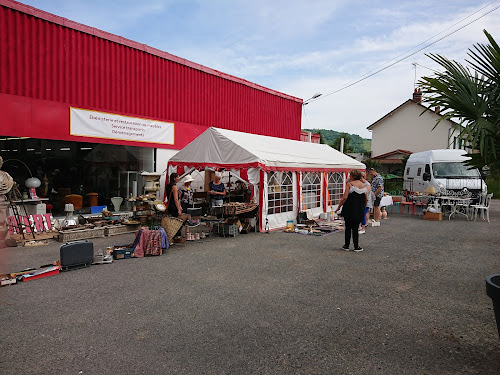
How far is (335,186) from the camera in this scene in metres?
13.8

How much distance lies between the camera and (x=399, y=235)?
9.64 metres

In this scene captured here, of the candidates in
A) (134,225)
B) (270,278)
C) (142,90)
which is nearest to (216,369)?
(270,278)

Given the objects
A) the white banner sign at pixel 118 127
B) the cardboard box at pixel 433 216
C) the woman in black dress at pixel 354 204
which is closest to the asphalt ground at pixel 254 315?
the woman in black dress at pixel 354 204

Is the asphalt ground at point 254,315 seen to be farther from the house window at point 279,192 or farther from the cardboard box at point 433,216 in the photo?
the cardboard box at point 433,216

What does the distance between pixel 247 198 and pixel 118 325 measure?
7991 millimetres

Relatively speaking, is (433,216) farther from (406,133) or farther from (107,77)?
(406,133)

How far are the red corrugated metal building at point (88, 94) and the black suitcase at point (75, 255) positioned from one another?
491 centimetres

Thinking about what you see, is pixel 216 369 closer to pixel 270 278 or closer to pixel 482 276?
pixel 270 278

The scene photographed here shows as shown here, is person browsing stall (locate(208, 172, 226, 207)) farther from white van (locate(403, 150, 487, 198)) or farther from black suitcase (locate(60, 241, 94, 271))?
white van (locate(403, 150, 487, 198))

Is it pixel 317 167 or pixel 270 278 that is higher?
pixel 317 167

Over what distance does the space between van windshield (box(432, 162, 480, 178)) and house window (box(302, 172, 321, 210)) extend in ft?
19.4

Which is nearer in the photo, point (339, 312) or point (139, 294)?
point (339, 312)

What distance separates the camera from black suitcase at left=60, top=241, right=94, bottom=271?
5.76 m

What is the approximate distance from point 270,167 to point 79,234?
5246 mm
